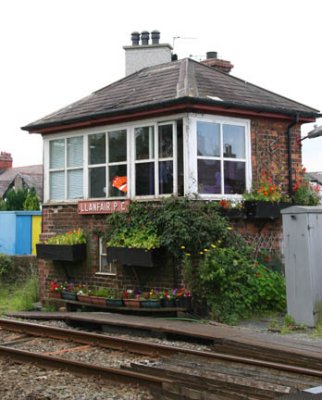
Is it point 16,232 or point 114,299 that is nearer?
point 114,299

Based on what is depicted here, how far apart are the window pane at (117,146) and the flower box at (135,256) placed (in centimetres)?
214

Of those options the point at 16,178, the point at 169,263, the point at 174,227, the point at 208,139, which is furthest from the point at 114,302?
the point at 16,178

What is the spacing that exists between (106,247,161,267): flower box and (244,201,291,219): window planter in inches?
80.2

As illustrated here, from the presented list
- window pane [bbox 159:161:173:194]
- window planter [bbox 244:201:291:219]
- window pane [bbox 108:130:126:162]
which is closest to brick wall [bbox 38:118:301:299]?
window planter [bbox 244:201:291:219]

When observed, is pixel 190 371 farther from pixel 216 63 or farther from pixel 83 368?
pixel 216 63

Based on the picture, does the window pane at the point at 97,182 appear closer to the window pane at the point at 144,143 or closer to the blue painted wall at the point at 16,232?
the window pane at the point at 144,143

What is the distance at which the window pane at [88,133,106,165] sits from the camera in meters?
13.3

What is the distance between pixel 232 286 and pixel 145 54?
27.7 ft

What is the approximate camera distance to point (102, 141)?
13328mm

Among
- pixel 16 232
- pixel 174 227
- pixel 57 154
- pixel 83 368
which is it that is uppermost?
pixel 57 154

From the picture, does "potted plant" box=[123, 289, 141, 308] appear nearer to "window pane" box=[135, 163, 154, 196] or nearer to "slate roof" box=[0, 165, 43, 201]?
"window pane" box=[135, 163, 154, 196]

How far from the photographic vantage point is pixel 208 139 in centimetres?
1205

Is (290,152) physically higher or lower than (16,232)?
higher

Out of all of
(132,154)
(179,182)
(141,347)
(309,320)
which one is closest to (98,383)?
(141,347)
